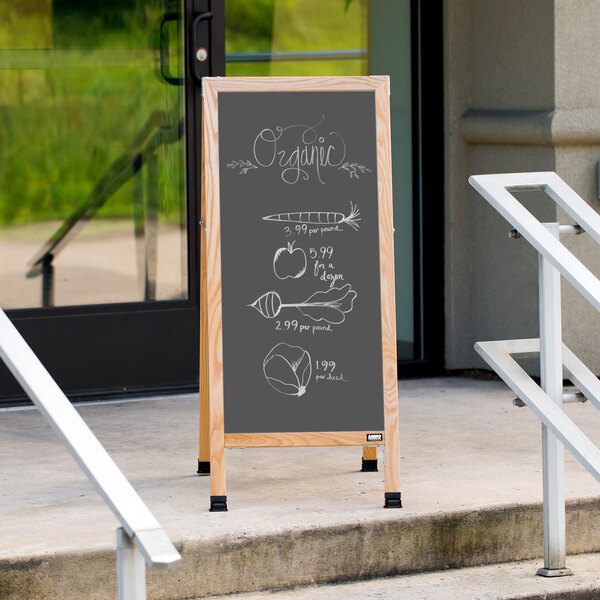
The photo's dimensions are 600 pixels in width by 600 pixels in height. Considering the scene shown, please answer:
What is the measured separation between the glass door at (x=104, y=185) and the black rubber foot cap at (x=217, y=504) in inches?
68.0

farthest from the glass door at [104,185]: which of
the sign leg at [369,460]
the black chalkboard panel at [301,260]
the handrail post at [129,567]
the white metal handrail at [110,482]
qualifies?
the handrail post at [129,567]

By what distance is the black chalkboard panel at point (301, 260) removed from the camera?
3.81 meters

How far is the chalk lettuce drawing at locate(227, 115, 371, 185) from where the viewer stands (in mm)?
3846

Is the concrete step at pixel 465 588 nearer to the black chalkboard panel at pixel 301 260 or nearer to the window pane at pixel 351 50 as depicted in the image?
the black chalkboard panel at pixel 301 260

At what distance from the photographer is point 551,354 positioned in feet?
11.1

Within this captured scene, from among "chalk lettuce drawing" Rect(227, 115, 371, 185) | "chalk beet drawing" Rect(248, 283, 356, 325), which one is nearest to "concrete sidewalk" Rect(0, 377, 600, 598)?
"chalk beet drawing" Rect(248, 283, 356, 325)

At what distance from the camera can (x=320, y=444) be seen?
12.5 feet

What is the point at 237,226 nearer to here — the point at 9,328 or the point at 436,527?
the point at 436,527

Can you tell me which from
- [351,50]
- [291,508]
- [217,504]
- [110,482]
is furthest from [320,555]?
[351,50]

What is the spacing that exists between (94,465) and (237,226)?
1.74 m

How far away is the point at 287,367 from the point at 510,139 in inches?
89.8

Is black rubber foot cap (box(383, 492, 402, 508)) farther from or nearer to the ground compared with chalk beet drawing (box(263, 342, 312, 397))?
nearer to the ground

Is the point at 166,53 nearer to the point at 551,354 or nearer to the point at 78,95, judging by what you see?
the point at 78,95

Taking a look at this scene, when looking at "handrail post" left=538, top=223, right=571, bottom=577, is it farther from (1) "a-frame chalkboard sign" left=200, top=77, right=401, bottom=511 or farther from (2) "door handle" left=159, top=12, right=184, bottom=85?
(2) "door handle" left=159, top=12, right=184, bottom=85
